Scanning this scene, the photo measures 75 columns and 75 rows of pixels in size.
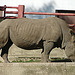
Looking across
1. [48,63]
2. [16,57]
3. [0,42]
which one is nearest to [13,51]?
[16,57]

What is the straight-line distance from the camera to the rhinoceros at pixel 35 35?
204 inches

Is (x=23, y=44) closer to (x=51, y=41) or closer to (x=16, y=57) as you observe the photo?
(x=51, y=41)

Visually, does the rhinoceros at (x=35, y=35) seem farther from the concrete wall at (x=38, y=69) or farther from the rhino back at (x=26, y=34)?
the concrete wall at (x=38, y=69)

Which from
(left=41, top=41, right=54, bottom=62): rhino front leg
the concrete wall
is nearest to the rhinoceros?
(left=41, top=41, right=54, bottom=62): rhino front leg

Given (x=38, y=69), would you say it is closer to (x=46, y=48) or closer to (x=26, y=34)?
(x=46, y=48)

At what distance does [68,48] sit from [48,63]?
948 millimetres

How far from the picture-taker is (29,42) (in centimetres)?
525

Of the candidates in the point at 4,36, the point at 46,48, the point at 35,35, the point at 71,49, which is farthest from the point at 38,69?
the point at 4,36

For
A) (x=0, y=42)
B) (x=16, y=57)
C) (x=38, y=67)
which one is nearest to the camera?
(x=38, y=67)

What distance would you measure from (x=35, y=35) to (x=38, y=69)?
1.09 meters

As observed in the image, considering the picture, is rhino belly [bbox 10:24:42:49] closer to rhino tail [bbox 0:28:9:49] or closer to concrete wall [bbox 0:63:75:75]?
rhino tail [bbox 0:28:9:49]

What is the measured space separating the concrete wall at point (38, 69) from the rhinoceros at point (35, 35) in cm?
39

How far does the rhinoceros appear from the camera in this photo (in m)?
5.18

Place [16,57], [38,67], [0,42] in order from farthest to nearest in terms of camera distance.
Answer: [16,57] → [0,42] → [38,67]
